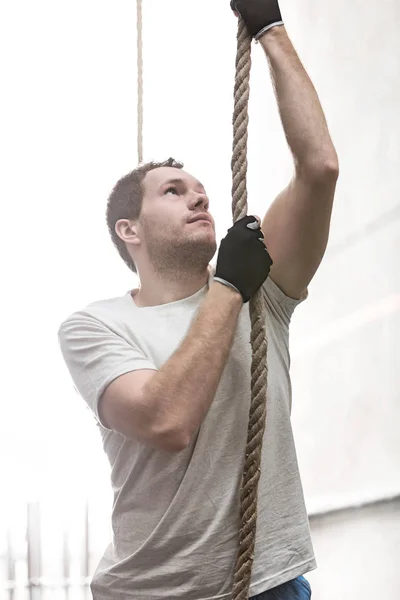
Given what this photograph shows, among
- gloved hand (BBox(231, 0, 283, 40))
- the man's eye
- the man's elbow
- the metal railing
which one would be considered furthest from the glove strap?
the metal railing

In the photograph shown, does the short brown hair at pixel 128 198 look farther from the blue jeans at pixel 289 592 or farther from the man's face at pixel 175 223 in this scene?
the blue jeans at pixel 289 592

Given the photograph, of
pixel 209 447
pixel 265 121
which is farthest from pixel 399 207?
pixel 209 447

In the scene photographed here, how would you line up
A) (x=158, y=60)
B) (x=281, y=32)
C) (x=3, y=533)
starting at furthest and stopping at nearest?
(x=158, y=60) < (x=3, y=533) < (x=281, y=32)

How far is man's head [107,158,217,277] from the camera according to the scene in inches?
47.4

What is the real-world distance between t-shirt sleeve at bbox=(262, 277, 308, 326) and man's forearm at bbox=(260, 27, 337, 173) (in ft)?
0.65

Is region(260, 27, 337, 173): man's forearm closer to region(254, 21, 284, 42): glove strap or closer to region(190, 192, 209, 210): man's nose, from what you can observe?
region(254, 21, 284, 42): glove strap

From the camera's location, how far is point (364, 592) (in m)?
1.94

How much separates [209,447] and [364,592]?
1098mm

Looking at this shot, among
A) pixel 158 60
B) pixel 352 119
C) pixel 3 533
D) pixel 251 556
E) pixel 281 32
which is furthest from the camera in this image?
pixel 352 119

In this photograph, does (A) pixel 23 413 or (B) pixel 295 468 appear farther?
(A) pixel 23 413

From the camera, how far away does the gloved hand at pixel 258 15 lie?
3.53ft

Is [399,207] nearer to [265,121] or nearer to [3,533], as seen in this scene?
[265,121]

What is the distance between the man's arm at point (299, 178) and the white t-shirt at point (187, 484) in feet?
0.36

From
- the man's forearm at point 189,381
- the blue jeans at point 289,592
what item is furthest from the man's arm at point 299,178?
the blue jeans at point 289,592
